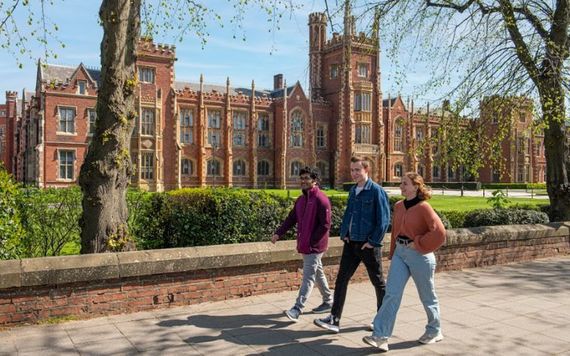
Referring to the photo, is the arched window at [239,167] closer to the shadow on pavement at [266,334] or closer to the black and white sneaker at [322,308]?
the black and white sneaker at [322,308]

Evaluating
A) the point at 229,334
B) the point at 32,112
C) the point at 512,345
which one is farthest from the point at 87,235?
the point at 32,112

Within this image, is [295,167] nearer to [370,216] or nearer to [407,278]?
[370,216]

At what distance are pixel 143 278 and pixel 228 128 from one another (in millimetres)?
44077

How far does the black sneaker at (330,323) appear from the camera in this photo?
5.28m

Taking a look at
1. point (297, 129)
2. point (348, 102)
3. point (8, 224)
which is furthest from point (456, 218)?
point (348, 102)

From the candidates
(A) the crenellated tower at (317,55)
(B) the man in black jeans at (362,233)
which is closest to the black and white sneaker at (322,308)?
(B) the man in black jeans at (362,233)

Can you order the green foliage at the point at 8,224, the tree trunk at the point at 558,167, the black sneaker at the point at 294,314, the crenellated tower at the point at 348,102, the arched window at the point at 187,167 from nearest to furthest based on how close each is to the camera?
the black sneaker at the point at 294,314 → the green foliage at the point at 8,224 → the tree trunk at the point at 558,167 → the arched window at the point at 187,167 → the crenellated tower at the point at 348,102

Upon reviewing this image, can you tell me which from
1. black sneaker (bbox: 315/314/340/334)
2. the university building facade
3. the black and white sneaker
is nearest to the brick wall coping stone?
the black and white sneaker

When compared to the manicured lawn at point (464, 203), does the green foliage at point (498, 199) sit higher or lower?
higher

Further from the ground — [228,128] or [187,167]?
[228,128]

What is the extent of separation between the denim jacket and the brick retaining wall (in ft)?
6.10

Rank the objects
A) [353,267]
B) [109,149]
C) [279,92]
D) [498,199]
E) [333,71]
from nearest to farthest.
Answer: [353,267] < [109,149] < [498,199] < [279,92] < [333,71]

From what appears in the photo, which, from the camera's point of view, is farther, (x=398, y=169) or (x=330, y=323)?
(x=398, y=169)

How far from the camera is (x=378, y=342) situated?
15.5 feet
